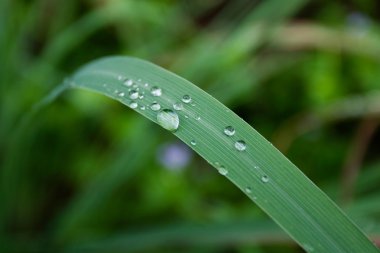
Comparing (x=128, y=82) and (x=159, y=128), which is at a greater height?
(x=159, y=128)

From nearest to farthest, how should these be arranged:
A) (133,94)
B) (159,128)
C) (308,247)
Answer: (308,247) < (133,94) < (159,128)

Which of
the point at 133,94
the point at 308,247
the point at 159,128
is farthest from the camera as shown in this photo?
the point at 159,128

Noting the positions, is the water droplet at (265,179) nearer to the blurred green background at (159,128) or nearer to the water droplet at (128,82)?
the water droplet at (128,82)

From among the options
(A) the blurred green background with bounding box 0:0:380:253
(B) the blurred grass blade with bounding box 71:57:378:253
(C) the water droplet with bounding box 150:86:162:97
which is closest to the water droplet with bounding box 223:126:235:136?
(B) the blurred grass blade with bounding box 71:57:378:253

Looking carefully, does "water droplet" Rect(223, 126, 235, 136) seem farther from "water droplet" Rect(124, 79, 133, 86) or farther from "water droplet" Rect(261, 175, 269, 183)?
"water droplet" Rect(124, 79, 133, 86)

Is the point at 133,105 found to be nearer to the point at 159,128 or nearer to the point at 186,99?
the point at 186,99

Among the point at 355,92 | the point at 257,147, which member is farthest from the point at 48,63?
the point at 257,147

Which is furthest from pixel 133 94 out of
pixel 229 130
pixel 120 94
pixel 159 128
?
pixel 159 128

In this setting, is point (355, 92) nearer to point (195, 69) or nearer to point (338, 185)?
point (338, 185)
